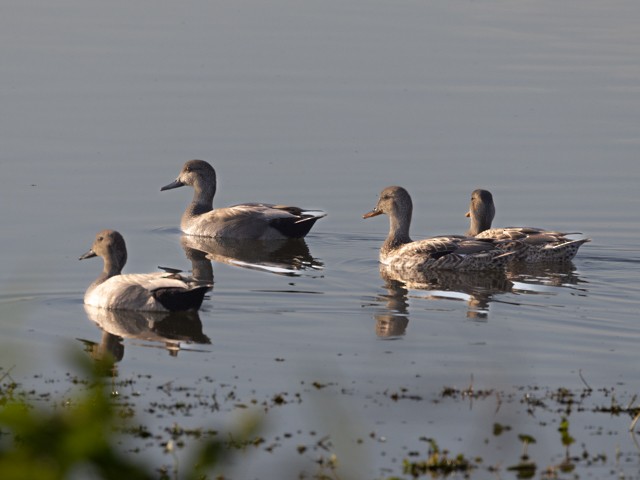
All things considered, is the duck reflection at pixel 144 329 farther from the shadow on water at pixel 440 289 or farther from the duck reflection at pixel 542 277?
the duck reflection at pixel 542 277

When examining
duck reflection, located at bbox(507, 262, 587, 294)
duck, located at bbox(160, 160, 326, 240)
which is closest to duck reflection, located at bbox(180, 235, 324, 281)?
duck, located at bbox(160, 160, 326, 240)

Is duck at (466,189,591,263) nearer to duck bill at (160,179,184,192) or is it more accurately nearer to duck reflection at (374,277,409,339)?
duck reflection at (374,277,409,339)

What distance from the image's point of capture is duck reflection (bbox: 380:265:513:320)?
1202 centimetres

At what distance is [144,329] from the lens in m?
10.3

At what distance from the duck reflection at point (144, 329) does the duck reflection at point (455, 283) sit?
8.58 feet

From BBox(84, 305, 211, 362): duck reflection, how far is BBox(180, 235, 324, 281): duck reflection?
246 cm

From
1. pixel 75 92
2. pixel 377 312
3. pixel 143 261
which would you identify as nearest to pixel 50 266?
pixel 143 261

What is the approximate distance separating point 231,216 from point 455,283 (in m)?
3.73

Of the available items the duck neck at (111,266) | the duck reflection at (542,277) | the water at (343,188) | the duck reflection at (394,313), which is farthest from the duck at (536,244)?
the duck neck at (111,266)

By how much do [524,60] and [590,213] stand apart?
31.2 ft

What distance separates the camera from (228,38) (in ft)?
83.3

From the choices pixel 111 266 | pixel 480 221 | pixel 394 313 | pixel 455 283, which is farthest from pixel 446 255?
pixel 111 266

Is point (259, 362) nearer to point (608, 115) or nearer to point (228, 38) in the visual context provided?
point (608, 115)

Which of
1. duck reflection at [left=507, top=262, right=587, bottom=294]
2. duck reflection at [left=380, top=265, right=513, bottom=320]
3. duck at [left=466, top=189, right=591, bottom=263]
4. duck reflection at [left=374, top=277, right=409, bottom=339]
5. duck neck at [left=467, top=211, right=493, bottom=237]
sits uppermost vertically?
duck neck at [left=467, top=211, right=493, bottom=237]
